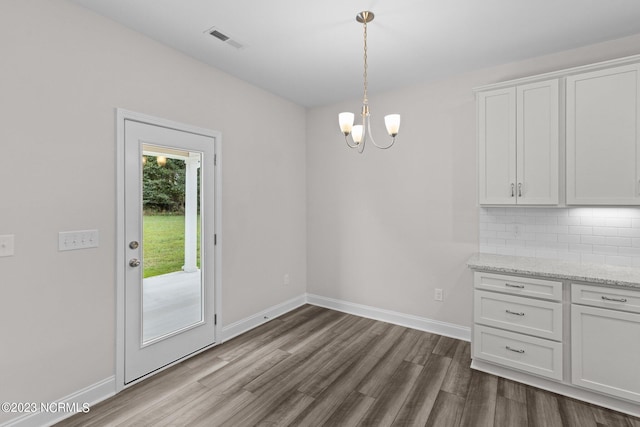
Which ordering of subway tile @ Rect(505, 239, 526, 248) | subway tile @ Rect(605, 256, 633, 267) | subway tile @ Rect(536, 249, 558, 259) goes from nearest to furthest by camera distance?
1. subway tile @ Rect(605, 256, 633, 267)
2. subway tile @ Rect(536, 249, 558, 259)
3. subway tile @ Rect(505, 239, 526, 248)

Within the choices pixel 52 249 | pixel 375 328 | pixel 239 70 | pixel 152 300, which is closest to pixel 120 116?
pixel 52 249

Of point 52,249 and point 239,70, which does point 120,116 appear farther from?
point 239,70

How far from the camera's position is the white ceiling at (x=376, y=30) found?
218 centimetres

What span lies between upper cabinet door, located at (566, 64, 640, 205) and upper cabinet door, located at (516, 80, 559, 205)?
0.10 m

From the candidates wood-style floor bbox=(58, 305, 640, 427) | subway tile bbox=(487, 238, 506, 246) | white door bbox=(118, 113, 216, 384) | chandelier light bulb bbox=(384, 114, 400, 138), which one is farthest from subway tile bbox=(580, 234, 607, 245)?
white door bbox=(118, 113, 216, 384)

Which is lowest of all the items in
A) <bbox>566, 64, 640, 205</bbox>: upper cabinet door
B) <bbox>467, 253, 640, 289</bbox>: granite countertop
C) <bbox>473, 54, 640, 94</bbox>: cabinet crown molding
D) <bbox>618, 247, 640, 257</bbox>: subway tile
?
<bbox>467, 253, 640, 289</bbox>: granite countertop

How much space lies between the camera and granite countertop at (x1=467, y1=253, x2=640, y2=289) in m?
2.21

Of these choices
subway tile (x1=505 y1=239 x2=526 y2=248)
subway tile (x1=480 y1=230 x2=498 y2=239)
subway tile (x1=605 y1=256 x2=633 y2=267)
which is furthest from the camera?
subway tile (x1=480 y1=230 x2=498 y2=239)

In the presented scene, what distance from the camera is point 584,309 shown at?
7.50ft

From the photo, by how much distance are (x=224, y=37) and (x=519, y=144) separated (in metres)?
2.66

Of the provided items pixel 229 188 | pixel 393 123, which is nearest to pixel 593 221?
pixel 393 123

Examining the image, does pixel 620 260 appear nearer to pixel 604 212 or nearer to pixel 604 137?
pixel 604 212

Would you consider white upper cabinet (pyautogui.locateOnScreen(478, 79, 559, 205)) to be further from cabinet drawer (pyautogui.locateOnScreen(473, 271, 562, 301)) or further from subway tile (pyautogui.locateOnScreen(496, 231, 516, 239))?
cabinet drawer (pyautogui.locateOnScreen(473, 271, 562, 301))

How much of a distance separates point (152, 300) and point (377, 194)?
2.64m
